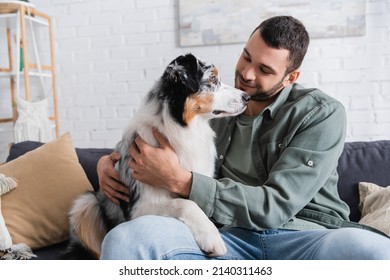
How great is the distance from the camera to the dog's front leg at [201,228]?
131 cm

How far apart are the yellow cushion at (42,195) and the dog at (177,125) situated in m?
0.41

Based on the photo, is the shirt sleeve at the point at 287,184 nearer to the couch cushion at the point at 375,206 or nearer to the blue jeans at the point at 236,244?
the blue jeans at the point at 236,244

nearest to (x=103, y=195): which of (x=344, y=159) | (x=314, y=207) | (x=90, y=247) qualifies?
(x=90, y=247)

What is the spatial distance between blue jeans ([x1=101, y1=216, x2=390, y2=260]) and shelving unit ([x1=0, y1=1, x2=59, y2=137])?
2.16 m

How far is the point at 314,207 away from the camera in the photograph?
1558 millimetres

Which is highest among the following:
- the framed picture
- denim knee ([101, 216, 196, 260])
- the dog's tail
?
the framed picture

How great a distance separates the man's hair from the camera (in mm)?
1681

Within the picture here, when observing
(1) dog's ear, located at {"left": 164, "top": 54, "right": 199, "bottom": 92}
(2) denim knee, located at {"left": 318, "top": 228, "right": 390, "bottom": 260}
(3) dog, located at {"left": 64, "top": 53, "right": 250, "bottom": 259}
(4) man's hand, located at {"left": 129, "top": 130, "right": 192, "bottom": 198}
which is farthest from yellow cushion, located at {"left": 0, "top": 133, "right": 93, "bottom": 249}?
(2) denim knee, located at {"left": 318, "top": 228, "right": 390, "bottom": 260}

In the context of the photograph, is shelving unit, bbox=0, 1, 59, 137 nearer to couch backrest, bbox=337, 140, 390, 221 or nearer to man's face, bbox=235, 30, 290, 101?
man's face, bbox=235, 30, 290, 101

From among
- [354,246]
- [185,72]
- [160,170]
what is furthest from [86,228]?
[354,246]

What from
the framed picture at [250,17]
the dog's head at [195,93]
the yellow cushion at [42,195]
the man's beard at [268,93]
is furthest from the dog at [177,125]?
the framed picture at [250,17]

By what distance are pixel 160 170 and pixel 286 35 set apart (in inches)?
31.0

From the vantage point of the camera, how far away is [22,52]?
304 cm
